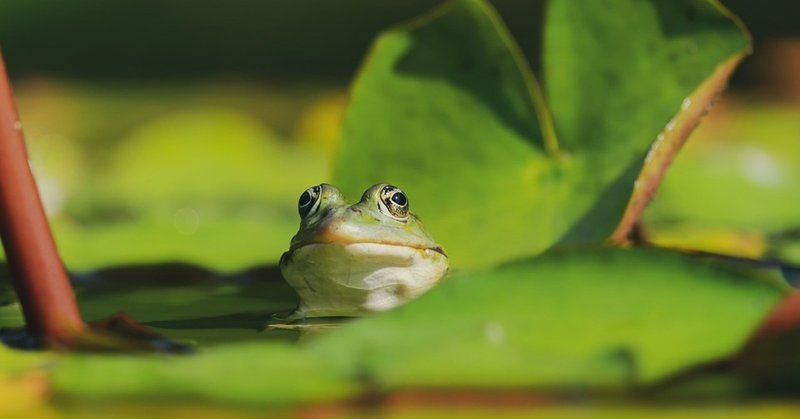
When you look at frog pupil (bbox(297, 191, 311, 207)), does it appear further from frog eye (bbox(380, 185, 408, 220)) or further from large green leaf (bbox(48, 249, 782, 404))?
large green leaf (bbox(48, 249, 782, 404))

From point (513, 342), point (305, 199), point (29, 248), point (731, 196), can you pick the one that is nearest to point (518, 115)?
Result: point (305, 199)

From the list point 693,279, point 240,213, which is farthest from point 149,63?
point 693,279

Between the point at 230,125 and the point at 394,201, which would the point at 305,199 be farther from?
the point at 230,125

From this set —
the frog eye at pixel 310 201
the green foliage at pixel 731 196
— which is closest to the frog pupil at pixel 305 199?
the frog eye at pixel 310 201

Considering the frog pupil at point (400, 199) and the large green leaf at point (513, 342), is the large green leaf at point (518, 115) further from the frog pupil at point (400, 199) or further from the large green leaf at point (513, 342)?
the large green leaf at point (513, 342)

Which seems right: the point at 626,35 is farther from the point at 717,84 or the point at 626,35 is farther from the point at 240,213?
the point at 240,213
